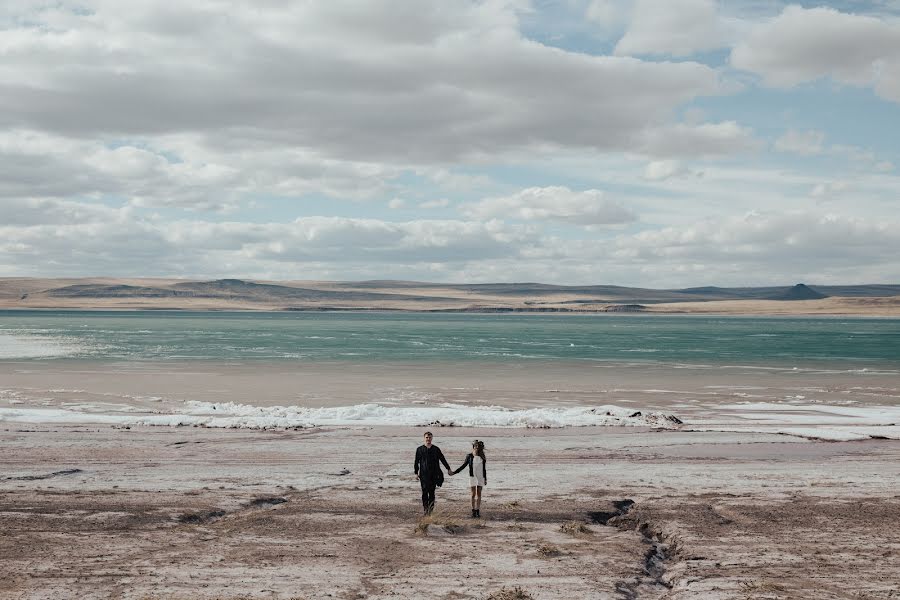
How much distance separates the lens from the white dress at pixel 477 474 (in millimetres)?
14438

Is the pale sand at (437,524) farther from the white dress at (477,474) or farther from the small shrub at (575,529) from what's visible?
the white dress at (477,474)

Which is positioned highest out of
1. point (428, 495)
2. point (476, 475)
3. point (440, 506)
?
point (476, 475)

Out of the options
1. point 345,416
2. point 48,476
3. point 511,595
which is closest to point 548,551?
point 511,595

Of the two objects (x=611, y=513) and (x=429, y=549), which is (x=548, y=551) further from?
(x=611, y=513)

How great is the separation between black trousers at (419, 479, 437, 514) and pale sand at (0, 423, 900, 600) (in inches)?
12.3

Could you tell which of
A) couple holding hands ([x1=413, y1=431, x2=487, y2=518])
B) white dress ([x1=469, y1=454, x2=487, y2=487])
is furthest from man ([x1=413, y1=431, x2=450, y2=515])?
white dress ([x1=469, y1=454, x2=487, y2=487])

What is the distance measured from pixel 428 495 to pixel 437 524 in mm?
960

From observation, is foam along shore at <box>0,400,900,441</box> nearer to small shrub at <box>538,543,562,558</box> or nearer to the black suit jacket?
the black suit jacket

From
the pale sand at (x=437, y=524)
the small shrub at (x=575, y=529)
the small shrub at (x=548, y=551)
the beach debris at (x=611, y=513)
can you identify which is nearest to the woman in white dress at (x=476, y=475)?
the pale sand at (x=437, y=524)

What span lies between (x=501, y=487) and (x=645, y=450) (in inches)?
270

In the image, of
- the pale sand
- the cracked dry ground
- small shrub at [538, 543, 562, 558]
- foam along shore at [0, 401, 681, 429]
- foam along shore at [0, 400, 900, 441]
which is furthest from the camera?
foam along shore at [0, 401, 681, 429]

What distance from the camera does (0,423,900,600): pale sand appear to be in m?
10.6

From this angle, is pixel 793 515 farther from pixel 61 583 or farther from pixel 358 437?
pixel 358 437

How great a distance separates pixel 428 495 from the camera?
14430 millimetres
